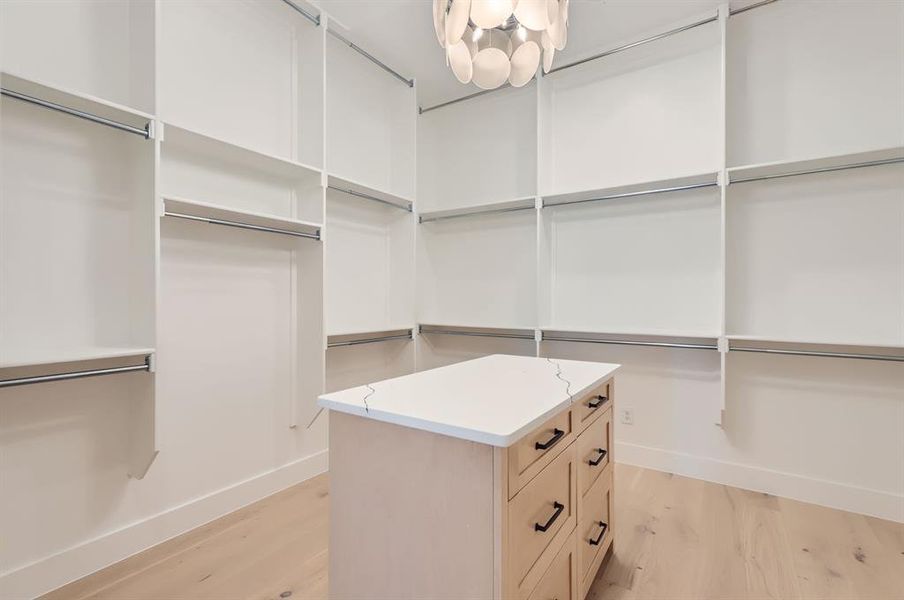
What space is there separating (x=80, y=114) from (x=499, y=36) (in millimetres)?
1699

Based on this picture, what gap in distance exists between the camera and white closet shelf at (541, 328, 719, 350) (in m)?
2.54

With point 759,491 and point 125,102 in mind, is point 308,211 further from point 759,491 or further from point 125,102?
point 759,491

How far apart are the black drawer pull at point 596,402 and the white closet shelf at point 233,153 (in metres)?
1.91

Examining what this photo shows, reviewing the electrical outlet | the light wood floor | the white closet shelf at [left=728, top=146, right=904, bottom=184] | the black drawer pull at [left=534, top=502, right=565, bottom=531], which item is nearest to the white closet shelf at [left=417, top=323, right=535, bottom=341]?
the electrical outlet

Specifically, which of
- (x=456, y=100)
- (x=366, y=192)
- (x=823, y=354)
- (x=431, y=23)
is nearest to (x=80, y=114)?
(x=366, y=192)

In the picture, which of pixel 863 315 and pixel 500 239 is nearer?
pixel 863 315

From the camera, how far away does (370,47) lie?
9.72ft

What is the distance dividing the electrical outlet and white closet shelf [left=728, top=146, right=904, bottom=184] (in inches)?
61.7

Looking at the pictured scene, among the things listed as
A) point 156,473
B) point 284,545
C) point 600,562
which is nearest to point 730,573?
point 600,562

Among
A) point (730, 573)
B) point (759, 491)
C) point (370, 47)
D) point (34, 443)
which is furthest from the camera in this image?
point (370, 47)

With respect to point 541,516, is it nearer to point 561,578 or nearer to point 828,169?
point 561,578

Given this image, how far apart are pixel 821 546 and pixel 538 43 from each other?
8.43 ft

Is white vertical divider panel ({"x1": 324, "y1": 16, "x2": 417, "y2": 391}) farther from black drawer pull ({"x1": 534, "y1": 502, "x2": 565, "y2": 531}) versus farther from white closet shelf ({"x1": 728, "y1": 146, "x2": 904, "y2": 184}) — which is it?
white closet shelf ({"x1": 728, "y1": 146, "x2": 904, "y2": 184})

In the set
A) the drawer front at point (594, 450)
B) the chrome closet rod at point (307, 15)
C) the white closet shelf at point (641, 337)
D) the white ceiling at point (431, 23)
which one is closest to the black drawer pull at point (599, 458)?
the drawer front at point (594, 450)
